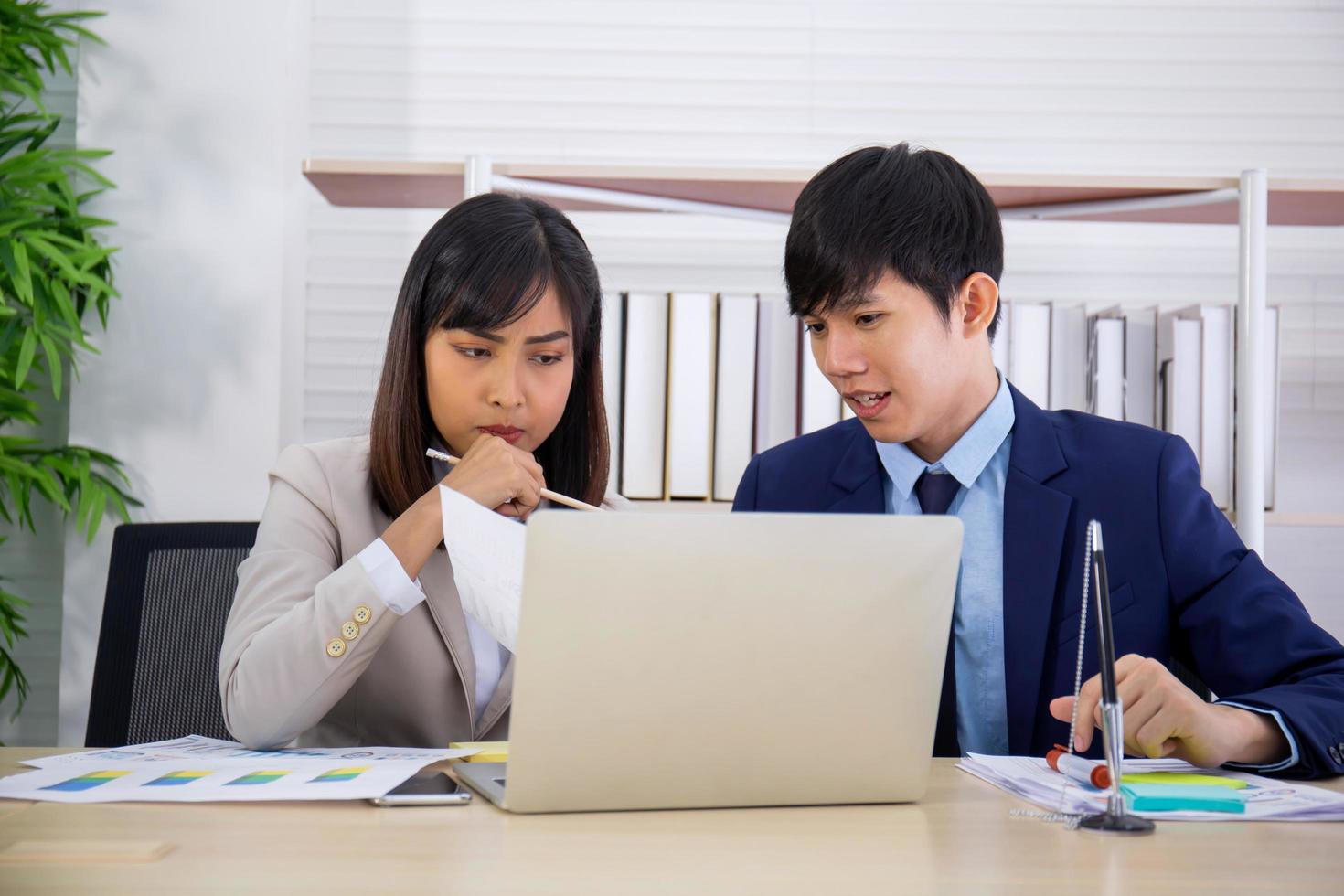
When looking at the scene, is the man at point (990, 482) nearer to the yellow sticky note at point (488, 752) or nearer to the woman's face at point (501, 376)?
the woman's face at point (501, 376)

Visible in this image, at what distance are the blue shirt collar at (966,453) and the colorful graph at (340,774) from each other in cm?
76

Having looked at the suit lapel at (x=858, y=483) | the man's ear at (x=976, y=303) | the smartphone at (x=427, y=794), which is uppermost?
the man's ear at (x=976, y=303)

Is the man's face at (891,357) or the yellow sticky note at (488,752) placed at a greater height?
the man's face at (891,357)

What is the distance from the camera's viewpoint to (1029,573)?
4.69 ft

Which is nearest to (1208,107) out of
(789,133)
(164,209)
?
(789,133)

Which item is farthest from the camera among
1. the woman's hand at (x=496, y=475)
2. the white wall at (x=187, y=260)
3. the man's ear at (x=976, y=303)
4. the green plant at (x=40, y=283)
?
the white wall at (x=187, y=260)

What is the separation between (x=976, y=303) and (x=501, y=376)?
1.91 ft

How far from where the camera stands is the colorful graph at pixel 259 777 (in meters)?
0.99

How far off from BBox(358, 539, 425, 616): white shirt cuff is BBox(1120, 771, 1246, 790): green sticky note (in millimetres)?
695

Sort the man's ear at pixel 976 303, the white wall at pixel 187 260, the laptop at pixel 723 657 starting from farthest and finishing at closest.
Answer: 1. the white wall at pixel 187 260
2. the man's ear at pixel 976 303
3. the laptop at pixel 723 657

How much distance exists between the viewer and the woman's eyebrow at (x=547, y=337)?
150cm

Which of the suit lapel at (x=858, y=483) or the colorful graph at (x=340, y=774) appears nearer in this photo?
the colorful graph at (x=340, y=774)

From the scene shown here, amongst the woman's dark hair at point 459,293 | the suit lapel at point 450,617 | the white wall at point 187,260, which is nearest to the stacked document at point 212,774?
the suit lapel at point 450,617

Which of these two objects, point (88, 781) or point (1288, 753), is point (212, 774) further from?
point (1288, 753)
